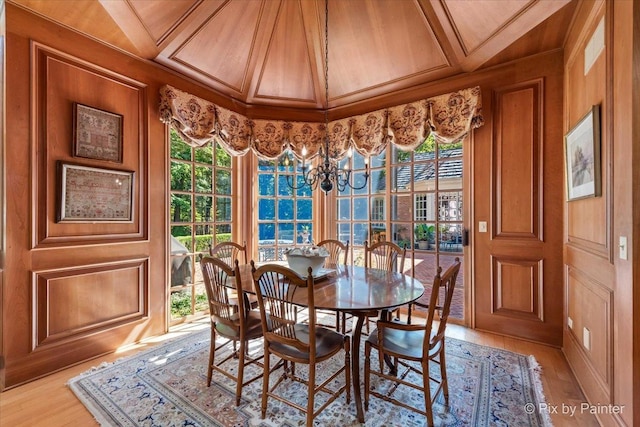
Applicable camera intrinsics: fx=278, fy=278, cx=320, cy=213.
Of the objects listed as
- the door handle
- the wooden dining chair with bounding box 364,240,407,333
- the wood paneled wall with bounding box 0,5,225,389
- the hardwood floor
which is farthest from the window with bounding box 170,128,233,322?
the door handle

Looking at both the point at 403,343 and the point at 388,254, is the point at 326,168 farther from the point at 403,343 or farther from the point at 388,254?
the point at 403,343

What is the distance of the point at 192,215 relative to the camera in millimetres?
3314

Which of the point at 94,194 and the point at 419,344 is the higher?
the point at 94,194

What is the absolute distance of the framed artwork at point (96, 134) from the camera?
2.35 m

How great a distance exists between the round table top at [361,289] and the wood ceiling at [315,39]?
7.48 ft

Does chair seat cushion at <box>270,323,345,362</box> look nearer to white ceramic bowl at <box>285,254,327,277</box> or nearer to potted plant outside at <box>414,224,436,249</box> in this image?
white ceramic bowl at <box>285,254,327,277</box>

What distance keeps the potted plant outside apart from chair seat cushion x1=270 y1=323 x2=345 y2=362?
1.93 meters

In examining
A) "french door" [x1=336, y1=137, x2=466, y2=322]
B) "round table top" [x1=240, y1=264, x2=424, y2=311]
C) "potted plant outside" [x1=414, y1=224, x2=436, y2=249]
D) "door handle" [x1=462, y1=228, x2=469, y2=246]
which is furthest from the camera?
"potted plant outside" [x1=414, y1=224, x2=436, y2=249]

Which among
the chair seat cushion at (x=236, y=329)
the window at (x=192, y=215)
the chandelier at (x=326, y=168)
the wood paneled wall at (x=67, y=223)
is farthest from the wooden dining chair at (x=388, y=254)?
the wood paneled wall at (x=67, y=223)

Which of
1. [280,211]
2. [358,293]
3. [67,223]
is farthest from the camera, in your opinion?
[280,211]

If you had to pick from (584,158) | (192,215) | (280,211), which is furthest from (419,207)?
(192,215)

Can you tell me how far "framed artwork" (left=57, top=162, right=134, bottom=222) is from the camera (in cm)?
228

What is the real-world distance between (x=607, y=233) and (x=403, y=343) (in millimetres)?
1363

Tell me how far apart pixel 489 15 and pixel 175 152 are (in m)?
3.31
